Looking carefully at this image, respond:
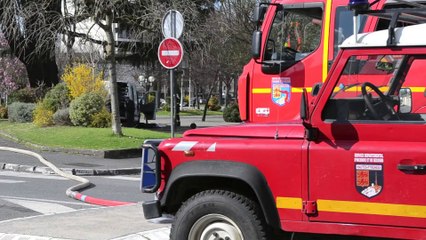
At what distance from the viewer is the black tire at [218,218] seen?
185 inches

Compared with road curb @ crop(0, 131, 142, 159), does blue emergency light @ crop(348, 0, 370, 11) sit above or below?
above

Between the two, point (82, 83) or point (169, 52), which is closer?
point (169, 52)

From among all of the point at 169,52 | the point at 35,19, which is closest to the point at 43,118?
the point at 35,19

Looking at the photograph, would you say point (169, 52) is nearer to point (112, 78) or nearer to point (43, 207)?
point (43, 207)

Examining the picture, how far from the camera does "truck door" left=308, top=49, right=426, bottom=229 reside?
4211 mm

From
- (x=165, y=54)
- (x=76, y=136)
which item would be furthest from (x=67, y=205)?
(x=76, y=136)

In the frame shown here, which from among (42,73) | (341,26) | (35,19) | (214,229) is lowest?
(214,229)

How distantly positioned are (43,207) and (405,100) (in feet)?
21.3

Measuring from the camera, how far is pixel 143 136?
63.6ft

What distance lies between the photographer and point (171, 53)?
35.7 feet

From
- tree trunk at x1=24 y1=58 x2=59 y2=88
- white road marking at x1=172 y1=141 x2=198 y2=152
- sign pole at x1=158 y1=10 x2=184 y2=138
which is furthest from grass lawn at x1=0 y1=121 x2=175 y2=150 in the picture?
→ white road marking at x1=172 y1=141 x2=198 y2=152

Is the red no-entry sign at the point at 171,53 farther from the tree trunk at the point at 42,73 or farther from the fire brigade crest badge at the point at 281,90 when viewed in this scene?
the tree trunk at the point at 42,73

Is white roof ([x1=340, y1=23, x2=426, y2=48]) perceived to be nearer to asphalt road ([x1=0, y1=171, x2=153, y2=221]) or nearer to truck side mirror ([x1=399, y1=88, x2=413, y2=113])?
truck side mirror ([x1=399, y1=88, x2=413, y2=113])

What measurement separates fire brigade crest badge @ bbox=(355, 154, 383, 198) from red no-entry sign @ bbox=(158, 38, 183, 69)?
22.6 feet
